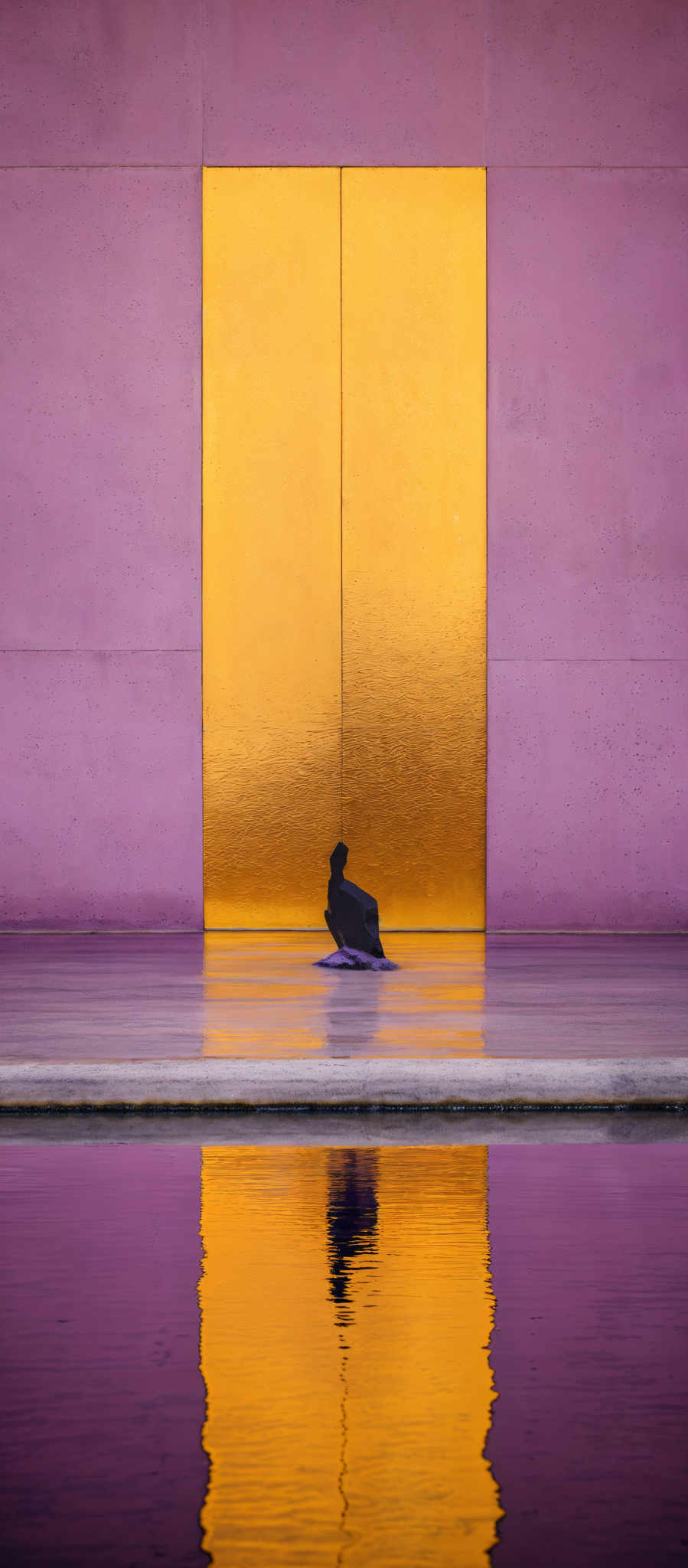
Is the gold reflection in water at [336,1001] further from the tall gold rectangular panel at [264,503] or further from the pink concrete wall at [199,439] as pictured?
the pink concrete wall at [199,439]

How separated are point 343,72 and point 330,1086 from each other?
39.6 feet

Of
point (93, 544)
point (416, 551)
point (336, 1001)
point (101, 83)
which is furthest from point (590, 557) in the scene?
point (336, 1001)

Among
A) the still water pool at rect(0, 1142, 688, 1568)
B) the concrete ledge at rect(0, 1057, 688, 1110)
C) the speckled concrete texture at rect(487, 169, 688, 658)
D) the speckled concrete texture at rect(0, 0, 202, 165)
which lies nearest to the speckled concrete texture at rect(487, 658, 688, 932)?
the speckled concrete texture at rect(487, 169, 688, 658)

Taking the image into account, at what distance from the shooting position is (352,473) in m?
18.0

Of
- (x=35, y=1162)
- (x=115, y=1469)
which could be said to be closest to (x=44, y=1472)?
(x=115, y=1469)

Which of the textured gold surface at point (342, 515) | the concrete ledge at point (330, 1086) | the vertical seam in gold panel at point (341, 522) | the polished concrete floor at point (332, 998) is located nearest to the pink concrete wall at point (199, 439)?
the textured gold surface at point (342, 515)

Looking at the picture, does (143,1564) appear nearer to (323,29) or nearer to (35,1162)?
(35,1162)

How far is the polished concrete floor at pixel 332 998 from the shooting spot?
905 centimetres

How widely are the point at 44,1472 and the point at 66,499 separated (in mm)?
14669

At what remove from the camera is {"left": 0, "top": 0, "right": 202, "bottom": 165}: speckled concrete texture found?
58.5 feet

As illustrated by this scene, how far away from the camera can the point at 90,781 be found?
17.8 meters

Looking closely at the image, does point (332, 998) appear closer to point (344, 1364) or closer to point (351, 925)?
point (351, 925)

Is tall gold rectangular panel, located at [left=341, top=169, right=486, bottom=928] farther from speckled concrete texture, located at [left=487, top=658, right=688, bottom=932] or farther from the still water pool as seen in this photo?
the still water pool

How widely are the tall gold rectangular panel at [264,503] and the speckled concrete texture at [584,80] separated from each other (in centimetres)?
167
